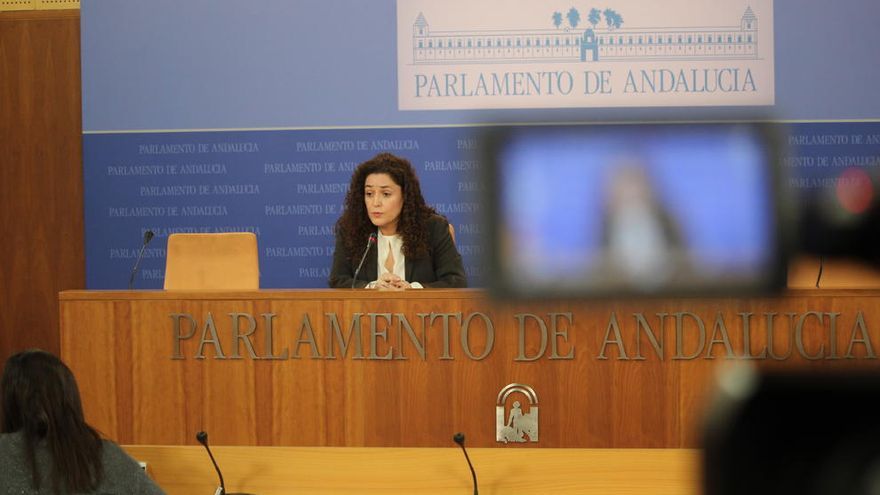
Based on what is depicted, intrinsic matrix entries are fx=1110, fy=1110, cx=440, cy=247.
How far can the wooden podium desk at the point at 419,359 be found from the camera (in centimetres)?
315

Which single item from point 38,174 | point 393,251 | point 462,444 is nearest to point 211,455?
point 462,444

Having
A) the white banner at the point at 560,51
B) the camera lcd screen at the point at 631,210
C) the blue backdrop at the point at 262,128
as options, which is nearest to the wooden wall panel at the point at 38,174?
the blue backdrop at the point at 262,128

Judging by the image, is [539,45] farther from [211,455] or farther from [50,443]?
[50,443]

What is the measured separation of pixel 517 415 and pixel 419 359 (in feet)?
1.08

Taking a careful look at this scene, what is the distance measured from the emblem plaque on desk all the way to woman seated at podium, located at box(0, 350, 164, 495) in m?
1.00

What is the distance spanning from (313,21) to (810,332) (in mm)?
4167

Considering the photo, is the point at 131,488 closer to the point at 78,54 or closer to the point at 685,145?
the point at 685,145

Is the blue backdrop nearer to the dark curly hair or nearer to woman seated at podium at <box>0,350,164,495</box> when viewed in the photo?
the dark curly hair

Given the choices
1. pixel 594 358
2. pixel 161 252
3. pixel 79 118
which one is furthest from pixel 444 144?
pixel 594 358

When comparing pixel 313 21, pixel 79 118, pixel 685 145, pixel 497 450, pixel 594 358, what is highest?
pixel 313 21

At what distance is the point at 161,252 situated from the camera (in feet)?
22.0

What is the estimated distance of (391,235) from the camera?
191 inches

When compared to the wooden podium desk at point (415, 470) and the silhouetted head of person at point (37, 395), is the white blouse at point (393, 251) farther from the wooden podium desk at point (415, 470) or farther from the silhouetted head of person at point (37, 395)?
the silhouetted head of person at point (37, 395)

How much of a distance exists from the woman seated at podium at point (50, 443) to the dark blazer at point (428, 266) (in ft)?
6.71
